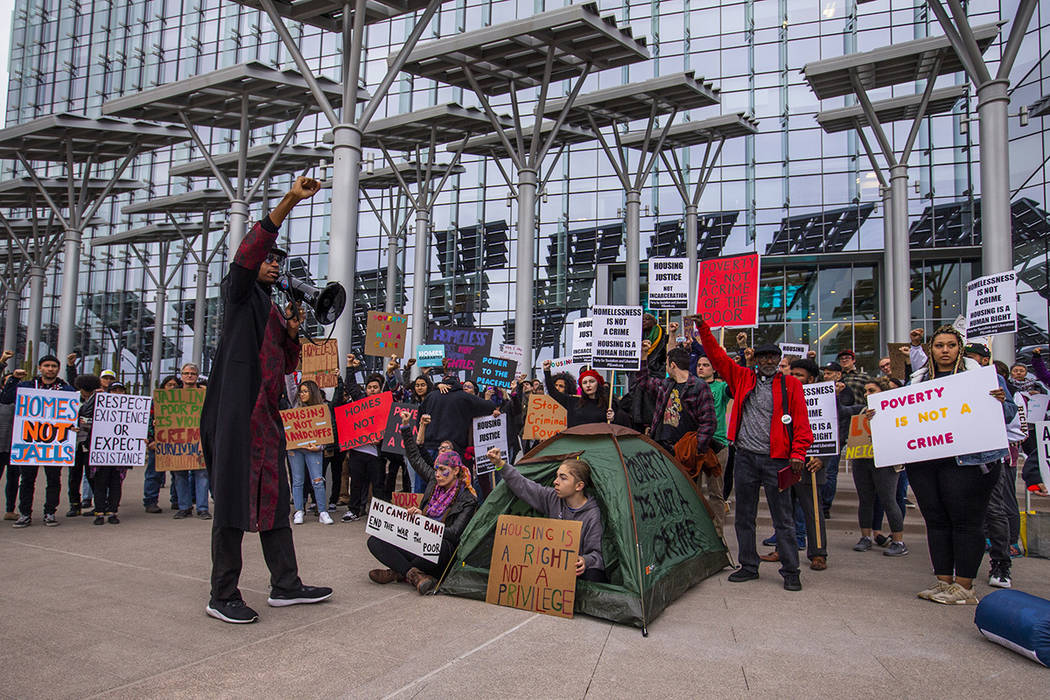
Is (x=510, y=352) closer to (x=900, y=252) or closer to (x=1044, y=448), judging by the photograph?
(x=1044, y=448)

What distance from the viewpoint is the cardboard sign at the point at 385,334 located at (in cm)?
1470

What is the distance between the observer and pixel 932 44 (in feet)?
48.8

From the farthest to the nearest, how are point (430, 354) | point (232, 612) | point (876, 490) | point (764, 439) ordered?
point (430, 354), point (876, 490), point (764, 439), point (232, 612)

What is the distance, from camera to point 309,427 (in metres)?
9.26

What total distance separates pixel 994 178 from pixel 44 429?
42.8 ft

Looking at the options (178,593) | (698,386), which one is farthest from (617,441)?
(178,593)

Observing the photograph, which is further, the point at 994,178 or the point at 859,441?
the point at 994,178

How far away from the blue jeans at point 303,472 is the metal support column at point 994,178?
31.1ft

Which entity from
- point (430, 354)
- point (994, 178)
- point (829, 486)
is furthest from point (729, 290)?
point (430, 354)

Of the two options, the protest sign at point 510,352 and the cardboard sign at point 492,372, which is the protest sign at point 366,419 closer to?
the cardboard sign at point 492,372

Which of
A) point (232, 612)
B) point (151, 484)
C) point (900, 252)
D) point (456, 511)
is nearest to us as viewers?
point (232, 612)

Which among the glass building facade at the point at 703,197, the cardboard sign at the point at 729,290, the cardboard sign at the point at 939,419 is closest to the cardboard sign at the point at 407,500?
the cardboard sign at the point at 939,419

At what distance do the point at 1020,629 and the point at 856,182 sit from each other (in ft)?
88.6

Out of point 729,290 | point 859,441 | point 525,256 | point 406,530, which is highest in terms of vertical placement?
point 525,256
